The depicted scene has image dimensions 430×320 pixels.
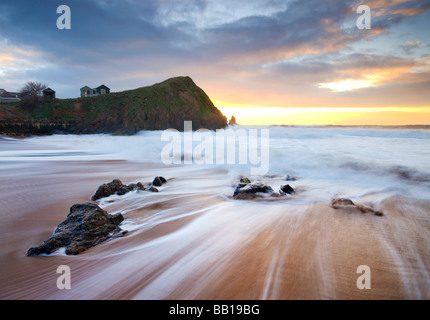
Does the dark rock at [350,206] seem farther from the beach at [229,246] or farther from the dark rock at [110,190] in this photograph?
the dark rock at [110,190]

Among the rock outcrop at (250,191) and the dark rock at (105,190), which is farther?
the dark rock at (105,190)

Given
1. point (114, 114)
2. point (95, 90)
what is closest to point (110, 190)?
point (114, 114)

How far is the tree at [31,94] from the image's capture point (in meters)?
25.8

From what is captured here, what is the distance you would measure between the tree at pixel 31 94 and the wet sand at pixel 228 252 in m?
28.8

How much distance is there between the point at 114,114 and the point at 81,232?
2495cm

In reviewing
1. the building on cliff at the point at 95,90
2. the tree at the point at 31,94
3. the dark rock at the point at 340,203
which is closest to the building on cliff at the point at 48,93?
the tree at the point at 31,94

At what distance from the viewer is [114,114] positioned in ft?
81.0

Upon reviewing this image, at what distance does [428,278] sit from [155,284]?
2.14 meters

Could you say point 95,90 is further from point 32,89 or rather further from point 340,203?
point 340,203

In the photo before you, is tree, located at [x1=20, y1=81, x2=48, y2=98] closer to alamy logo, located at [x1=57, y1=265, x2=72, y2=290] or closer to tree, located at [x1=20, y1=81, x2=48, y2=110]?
tree, located at [x1=20, y1=81, x2=48, y2=110]

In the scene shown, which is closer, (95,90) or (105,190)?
(105,190)
